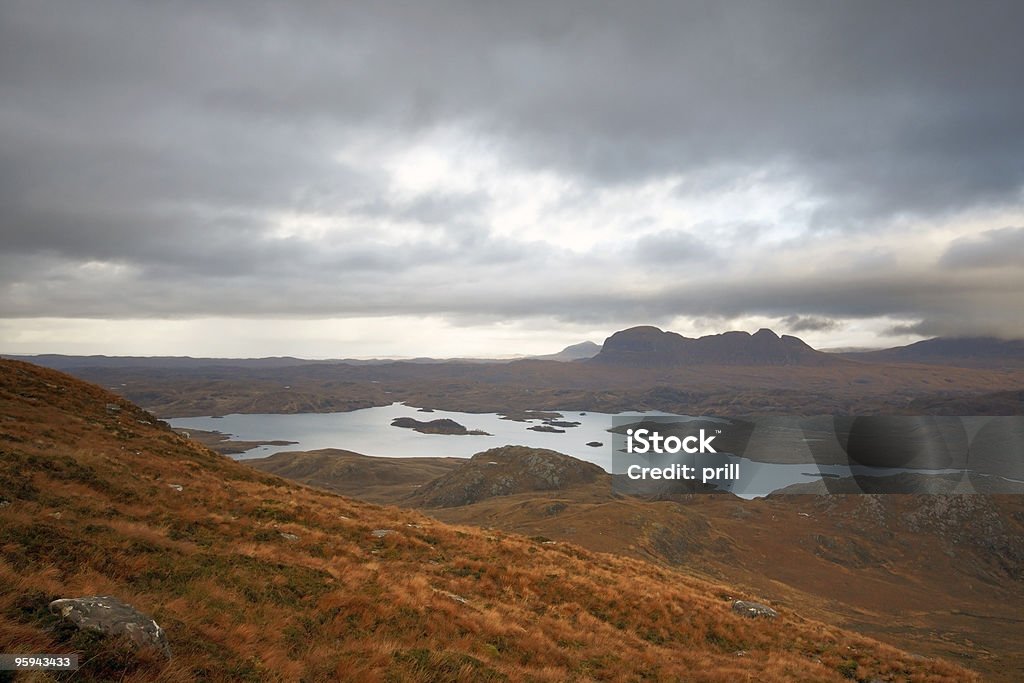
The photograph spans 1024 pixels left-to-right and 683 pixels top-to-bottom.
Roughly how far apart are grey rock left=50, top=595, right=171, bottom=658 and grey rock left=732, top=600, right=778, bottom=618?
2585cm

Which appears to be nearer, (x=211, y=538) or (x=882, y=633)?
(x=211, y=538)

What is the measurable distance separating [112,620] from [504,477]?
109967 mm

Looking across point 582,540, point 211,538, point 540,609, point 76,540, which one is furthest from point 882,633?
point 76,540

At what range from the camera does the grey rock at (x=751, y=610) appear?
952 inches

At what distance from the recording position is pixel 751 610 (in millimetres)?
24391

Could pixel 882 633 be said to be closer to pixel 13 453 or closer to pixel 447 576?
pixel 447 576

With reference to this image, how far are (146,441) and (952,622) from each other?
286ft

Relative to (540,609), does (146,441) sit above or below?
above

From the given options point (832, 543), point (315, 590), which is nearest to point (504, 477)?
point (832, 543)

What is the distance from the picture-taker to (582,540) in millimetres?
59281

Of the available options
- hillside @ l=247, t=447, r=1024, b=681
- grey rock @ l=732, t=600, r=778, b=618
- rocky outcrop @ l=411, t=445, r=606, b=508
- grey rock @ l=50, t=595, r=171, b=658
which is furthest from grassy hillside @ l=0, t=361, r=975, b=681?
rocky outcrop @ l=411, t=445, r=606, b=508

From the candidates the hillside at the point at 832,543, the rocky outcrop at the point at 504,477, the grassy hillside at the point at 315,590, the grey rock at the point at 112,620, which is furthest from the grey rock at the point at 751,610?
the rocky outcrop at the point at 504,477

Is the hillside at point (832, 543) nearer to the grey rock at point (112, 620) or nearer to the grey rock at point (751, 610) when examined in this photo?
the grey rock at point (751, 610)

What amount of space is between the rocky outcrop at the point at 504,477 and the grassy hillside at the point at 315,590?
3273 inches
